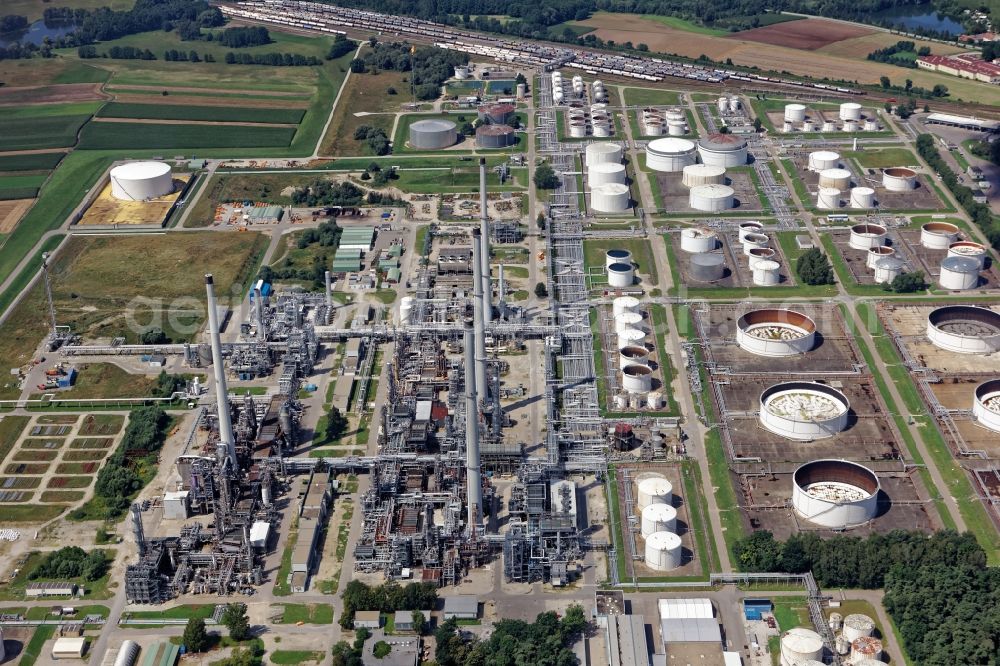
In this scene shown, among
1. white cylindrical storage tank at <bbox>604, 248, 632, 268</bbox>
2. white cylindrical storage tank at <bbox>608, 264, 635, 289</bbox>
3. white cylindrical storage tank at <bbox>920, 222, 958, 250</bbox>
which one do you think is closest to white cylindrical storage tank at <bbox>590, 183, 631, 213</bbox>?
white cylindrical storage tank at <bbox>604, 248, 632, 268</bbox>

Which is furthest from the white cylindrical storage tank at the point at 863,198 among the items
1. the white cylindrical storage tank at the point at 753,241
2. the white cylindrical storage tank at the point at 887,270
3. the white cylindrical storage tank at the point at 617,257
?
the white cylindrical storage tank at the point at 617,257

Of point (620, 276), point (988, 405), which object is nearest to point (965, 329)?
point (988, 405)

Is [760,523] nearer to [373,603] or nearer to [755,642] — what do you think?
[755,642]

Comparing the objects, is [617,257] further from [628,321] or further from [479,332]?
[479,332]

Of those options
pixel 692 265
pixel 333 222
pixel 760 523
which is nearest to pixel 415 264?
pixel 333 222

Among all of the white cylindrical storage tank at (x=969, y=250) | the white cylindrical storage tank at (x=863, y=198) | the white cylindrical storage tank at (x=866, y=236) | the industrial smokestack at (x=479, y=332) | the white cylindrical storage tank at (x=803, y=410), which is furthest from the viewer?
the white cylindrical storage tank at (x=863, y=198)

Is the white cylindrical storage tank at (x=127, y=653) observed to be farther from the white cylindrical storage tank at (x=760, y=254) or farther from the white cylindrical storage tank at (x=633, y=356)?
the white cylindrical storage tank at (x=760, y=254)
